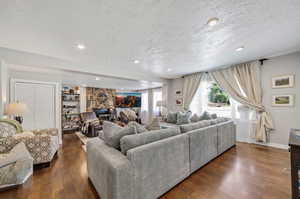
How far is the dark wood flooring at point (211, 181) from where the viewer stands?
1709 millimetres

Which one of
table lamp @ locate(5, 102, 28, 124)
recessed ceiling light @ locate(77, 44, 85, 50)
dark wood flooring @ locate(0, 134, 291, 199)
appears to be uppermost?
recessed ceiling light @ locate(77, 44, 85, 50)

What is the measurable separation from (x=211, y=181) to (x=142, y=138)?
1.44 metres

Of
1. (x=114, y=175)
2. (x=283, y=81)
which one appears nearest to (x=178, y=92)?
(x=283, y=81)

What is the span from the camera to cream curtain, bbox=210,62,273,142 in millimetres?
3531

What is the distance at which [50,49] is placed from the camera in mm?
2740

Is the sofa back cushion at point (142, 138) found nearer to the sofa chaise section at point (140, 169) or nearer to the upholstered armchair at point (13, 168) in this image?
the sofa chaise section at point (140, 169)

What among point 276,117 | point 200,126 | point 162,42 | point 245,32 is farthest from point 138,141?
point 276,117

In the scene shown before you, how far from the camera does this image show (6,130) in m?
2.42

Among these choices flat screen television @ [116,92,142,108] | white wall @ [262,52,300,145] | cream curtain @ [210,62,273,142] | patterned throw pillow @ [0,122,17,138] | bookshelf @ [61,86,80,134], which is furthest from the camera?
flat screen television @ [116,92,142,108]

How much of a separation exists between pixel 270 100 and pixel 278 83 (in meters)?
0.52

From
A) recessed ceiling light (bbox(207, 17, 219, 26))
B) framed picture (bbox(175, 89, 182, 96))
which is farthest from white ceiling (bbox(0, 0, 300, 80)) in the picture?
framed picture (bbox(175, 89, 182, 96))

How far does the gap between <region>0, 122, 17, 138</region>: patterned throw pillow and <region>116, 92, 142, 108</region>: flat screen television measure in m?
5.89

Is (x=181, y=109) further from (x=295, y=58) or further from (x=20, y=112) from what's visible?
(x=20, y=112)

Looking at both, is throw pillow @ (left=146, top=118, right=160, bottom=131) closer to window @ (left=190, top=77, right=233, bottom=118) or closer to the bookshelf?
window @ (left=190, top=77, right=233, bottom=118)
